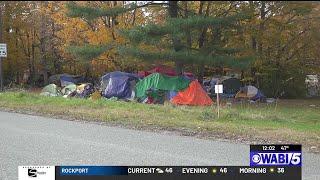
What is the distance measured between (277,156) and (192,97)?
19.9 metres

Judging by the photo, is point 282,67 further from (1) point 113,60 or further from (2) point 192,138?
(2) point 192,138

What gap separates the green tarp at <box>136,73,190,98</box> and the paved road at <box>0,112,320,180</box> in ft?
43.6

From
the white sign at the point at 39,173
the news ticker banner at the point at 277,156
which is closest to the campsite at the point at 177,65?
the news ticker banner at the point at 277,156

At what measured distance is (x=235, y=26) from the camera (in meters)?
28.3

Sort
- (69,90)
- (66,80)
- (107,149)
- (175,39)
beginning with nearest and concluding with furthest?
(107,149), (175,39), (69,90), (66,80)

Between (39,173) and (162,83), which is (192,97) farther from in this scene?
(39,173)

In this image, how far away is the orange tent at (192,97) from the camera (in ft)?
83.1

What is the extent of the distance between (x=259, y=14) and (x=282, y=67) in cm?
738

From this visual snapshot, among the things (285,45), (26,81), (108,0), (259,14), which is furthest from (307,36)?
(26,81)

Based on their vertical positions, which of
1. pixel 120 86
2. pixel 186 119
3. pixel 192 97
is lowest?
pixel 192 97

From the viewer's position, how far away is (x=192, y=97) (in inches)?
1002

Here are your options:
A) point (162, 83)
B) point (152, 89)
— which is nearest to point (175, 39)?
point (162, 83)

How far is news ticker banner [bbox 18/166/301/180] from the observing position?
17.6 feet

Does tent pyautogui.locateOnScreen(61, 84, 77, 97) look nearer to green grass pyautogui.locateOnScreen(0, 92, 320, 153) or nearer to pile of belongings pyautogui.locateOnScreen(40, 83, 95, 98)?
pile of belongings pyautogui.locateOnScreen(40, 83, 95, 98)
